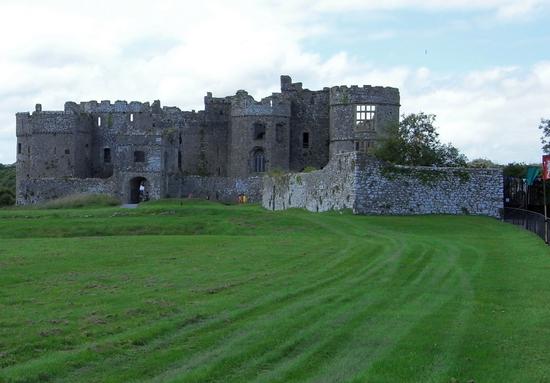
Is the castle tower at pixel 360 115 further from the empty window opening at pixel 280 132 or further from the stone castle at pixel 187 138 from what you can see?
the empty window opening at pixel 280 132

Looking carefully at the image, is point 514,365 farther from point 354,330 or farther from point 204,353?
point 204,353

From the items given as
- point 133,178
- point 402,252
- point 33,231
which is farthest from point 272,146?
point 402,252

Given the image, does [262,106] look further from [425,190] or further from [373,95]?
[425,190]

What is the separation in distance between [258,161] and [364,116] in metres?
10.5

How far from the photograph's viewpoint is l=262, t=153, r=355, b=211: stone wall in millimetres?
43219

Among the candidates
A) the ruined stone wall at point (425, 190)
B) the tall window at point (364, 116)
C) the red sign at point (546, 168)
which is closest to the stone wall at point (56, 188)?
the tall window at point (364, 116)

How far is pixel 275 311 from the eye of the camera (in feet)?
49.0

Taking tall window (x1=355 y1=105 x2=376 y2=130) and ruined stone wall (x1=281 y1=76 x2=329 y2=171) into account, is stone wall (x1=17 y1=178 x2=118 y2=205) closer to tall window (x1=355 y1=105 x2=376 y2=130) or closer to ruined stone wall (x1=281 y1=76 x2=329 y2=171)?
ruined stone wall (x1=281 y1=76 x2=329 y2=171)

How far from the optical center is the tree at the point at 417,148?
171 feet

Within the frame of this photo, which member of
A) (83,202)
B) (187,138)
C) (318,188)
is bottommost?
(83,202)

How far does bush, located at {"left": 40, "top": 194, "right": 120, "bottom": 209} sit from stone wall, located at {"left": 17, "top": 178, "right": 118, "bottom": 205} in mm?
3456

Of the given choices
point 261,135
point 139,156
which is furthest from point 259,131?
point 139,156

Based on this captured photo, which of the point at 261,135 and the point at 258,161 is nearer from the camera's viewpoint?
the point at 258,161

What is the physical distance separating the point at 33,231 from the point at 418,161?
23547mm
